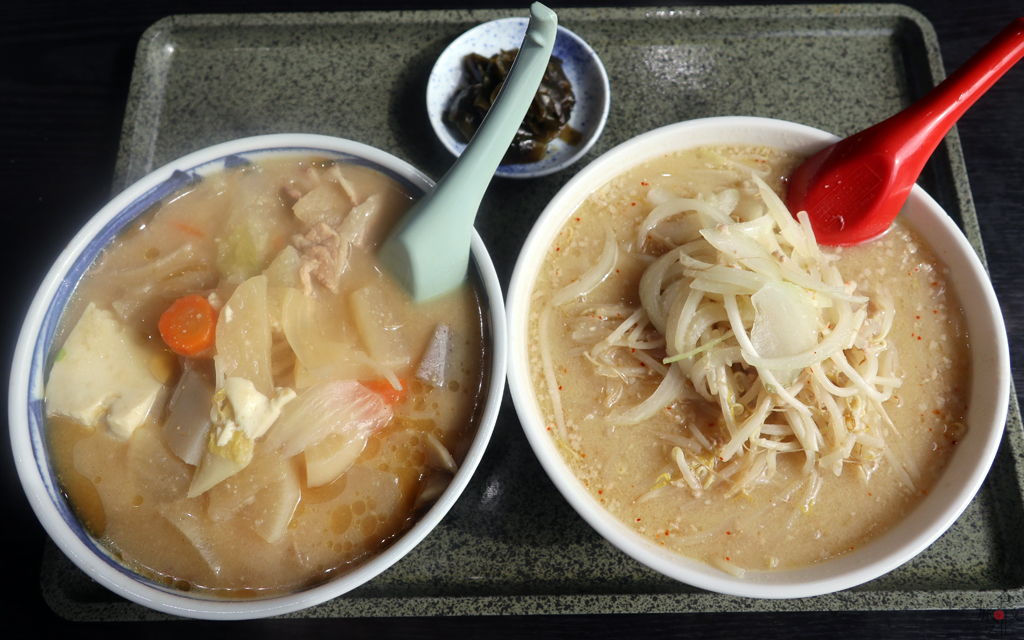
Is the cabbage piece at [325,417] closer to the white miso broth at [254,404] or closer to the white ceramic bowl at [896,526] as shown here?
the white miso broth at [254,404]

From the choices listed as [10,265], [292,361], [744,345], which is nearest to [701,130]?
[744,345]

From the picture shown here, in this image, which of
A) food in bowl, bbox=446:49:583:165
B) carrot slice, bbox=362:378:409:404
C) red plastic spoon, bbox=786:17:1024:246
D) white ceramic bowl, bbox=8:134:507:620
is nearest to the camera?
white ceramic bowl, bbox=8:134:507:620

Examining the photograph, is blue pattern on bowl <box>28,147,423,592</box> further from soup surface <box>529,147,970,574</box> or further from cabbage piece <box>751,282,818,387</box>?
cabbage piece <box>751,282,818,387</box>

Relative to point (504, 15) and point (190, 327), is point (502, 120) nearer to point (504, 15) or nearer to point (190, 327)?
point (190, 327)

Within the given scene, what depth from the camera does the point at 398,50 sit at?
1748 millimetres

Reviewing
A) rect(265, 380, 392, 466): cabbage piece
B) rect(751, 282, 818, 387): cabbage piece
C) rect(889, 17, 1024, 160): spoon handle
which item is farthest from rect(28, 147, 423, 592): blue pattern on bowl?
rect(889, 17, 1024, 160): spoon handle

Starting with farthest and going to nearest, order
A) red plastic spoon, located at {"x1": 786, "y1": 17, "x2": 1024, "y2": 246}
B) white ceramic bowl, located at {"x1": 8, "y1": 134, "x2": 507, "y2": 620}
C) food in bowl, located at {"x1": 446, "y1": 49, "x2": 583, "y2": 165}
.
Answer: food in bowl, located at {"x1": 446, "y1": 49, "x2": 583, "y2": 165}
red plastic spoon, located at {"x1": 786, "y1": 17, "x2": 1024, "y2": 246}
white ceramic bowl, located at {"x1": 8, "y1": 134, "x2": 507, "y2": 620}

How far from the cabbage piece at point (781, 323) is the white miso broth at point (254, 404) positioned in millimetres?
559

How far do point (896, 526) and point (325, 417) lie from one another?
1200mm

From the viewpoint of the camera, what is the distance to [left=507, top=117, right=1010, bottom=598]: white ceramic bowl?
1132 mm

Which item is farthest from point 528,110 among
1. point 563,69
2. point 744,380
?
point 744,380

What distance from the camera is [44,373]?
3.64 ft

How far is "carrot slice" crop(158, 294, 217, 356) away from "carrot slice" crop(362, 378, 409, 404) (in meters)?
0.31

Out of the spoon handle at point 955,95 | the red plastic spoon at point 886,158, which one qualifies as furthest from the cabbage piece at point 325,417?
the spoon handle at point 955,95
